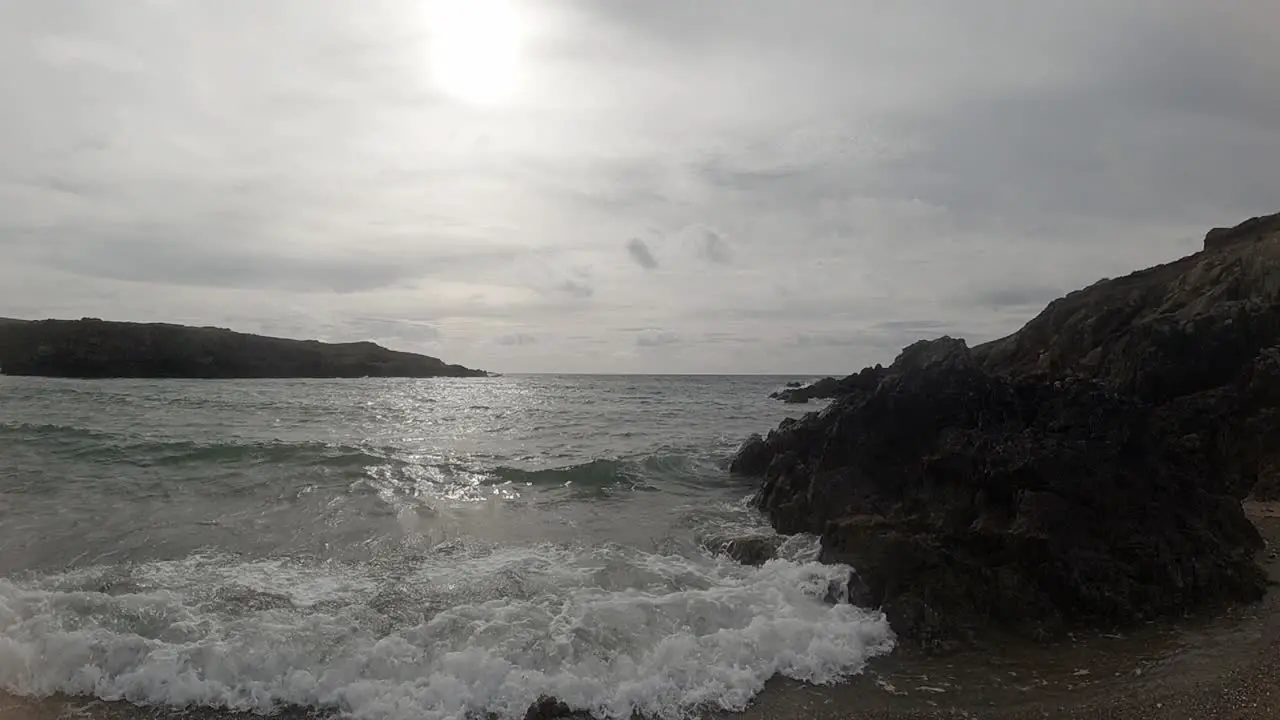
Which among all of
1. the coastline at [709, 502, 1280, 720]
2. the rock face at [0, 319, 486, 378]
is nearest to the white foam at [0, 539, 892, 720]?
the coastline at [709, 502, 1280, 720]

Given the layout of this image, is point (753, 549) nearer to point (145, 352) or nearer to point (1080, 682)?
point (1080, 682)

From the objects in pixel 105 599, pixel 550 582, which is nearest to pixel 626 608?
pixel 550 582

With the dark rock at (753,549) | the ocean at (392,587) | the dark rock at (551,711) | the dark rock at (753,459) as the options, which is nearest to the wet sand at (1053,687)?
the ocean at (392,587)

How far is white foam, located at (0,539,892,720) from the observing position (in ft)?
20.8

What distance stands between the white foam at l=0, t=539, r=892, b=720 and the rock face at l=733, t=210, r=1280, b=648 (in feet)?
3.71

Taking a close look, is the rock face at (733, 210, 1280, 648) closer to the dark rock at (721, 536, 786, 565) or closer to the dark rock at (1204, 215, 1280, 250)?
the dark rock at (721, 536, 786, 565)

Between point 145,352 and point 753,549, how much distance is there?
73.8m

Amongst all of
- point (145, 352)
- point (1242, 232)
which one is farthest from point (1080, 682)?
point (145, 352)

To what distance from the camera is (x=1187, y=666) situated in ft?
20.9

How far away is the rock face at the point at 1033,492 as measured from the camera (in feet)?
25.4

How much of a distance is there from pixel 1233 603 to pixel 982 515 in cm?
255

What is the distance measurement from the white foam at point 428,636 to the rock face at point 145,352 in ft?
227

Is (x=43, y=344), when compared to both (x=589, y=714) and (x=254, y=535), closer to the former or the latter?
(x=254, y=535)

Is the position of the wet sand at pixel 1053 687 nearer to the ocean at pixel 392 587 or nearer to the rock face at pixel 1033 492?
the ocean at pixel 392 587
